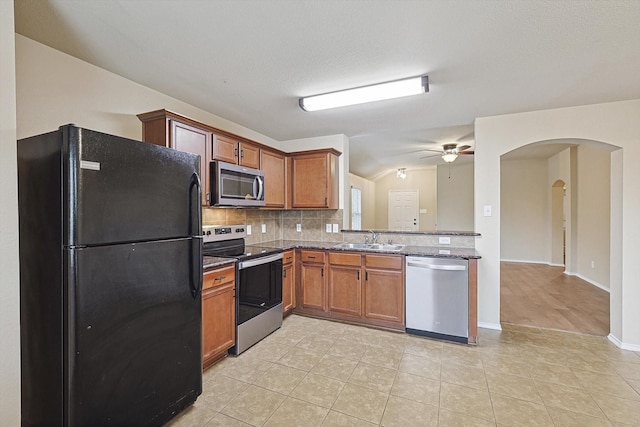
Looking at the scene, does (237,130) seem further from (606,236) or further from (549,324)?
(606,236)

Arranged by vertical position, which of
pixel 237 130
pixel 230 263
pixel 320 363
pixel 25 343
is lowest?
pixel 320 363

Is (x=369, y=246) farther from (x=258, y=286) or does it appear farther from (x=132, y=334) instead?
(x=132, y=334)

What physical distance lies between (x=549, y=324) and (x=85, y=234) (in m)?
4.43

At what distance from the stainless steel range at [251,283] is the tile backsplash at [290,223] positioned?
38 cm

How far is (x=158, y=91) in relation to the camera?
2.62 meters

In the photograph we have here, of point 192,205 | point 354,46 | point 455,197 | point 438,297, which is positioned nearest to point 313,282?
point 438,297

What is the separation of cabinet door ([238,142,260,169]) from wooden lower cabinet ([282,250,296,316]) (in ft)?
3.66

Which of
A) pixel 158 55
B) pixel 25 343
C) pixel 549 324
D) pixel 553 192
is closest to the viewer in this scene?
pixel 25 343

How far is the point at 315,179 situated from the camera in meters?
3.90

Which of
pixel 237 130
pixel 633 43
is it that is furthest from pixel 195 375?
pixel 633 43

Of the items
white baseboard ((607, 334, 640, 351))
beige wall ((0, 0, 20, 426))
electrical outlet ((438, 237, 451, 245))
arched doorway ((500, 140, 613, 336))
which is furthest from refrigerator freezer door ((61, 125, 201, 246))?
white baseboard ((607, 334, 640, 351))

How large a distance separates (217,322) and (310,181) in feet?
7.06

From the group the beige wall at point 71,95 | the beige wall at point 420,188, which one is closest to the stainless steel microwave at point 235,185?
the beige wall at point 71,95

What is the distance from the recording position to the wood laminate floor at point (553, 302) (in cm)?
336
